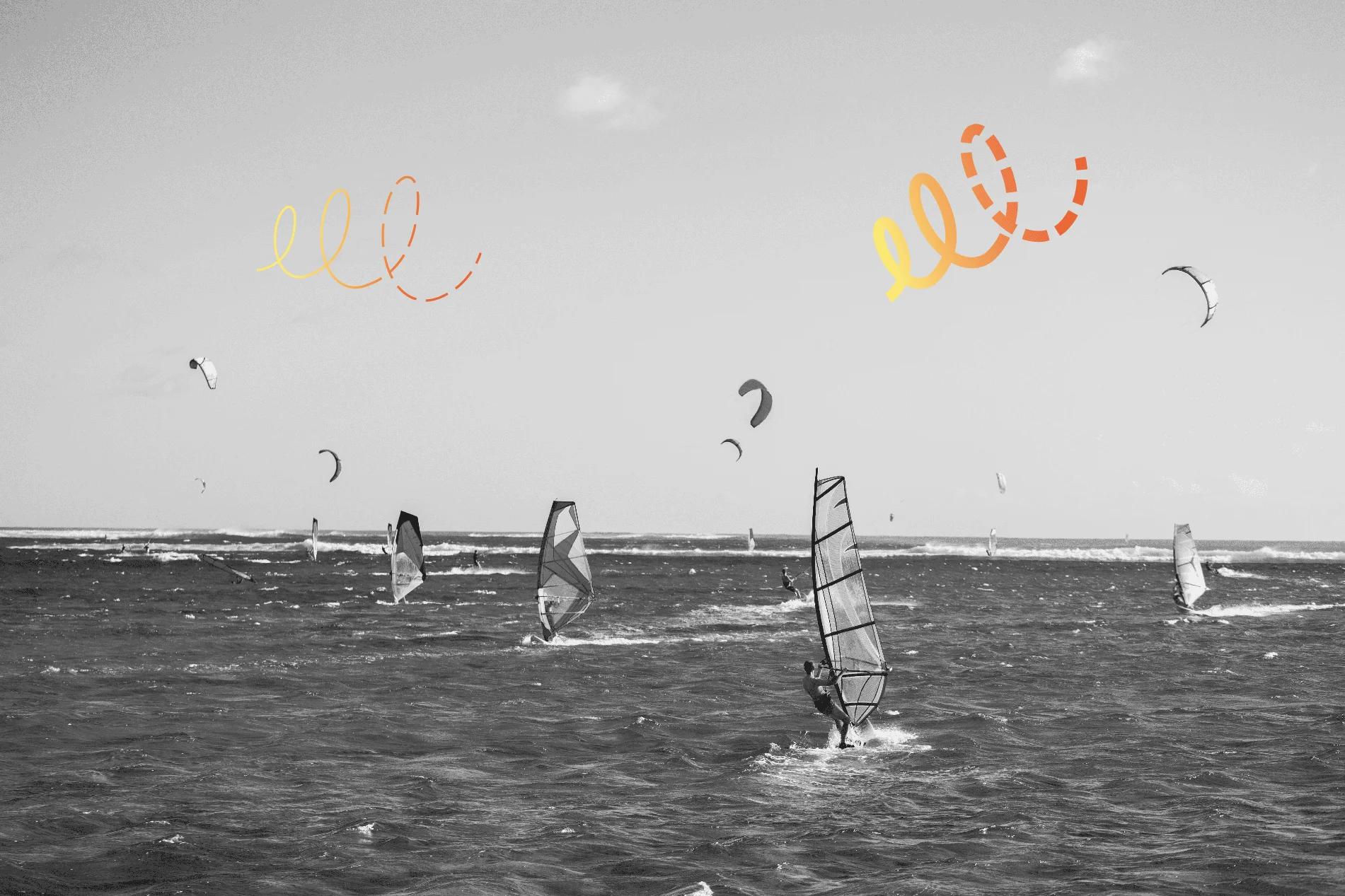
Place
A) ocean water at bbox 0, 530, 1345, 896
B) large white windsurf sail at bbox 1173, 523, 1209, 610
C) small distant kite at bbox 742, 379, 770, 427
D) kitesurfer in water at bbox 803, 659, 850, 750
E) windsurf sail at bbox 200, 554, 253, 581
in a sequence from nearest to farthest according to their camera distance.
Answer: ocean water at bbox 0, 530, 1345, 896 < kitesurfer in water at bbox 803, 659, 850, 750 < small distant kite at bbox 742, 379, 770, 427 < large white windsurf sail at bbox 1173, 523, 1209, 610 < windsurf sail at bbox 200, 554, 253, 581

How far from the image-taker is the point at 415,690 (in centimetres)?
1981

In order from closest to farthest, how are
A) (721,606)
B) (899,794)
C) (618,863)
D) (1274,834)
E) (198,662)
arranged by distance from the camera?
(618,863)
(1274,834)
(899,794)
(198,662)
(721,606)

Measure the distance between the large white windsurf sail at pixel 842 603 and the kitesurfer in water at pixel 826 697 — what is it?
166 mm

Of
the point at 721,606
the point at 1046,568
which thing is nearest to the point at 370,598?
the point at 721,606

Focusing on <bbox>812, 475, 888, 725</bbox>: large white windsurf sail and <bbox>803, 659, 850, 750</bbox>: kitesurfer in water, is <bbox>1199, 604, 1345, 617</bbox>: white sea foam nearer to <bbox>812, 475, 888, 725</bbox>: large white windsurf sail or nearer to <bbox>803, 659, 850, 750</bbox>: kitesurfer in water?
<bbox>803, 659, 850, 750</bbox>: kitesurfer in water

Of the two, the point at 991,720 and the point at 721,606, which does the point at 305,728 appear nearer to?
the point at 991,720

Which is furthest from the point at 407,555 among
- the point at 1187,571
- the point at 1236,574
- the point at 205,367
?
the point at 1236,574

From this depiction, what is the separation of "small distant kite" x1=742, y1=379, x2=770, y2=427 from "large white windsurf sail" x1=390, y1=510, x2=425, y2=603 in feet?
30.5

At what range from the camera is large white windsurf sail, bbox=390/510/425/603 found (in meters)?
29.5

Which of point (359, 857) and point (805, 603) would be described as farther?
point (805, 603)

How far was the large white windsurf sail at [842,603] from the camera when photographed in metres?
14.4

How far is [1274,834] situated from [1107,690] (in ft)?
31.5

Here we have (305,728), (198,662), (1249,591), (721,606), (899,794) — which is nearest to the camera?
(899,794)

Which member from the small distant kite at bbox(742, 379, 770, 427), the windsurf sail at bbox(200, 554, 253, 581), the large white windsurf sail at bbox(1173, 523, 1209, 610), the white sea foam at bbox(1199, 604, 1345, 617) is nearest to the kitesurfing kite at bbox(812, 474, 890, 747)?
the small distant kite at bbox(742, 379, 770, 427)
